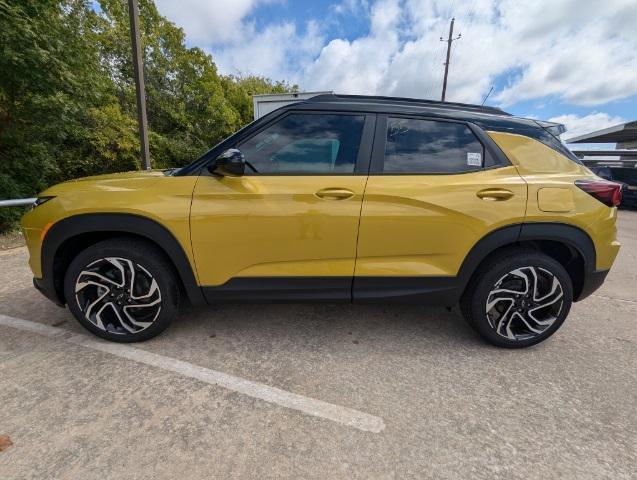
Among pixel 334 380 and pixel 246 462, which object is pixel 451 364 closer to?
pixel 334 380

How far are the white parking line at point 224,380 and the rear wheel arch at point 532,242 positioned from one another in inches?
47.4

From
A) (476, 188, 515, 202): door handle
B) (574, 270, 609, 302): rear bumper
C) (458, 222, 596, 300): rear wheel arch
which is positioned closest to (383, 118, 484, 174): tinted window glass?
(476, 188, 515, 202): door handle

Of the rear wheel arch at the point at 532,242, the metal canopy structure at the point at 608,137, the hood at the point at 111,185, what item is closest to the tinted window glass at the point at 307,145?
the hood at the point at 111,185

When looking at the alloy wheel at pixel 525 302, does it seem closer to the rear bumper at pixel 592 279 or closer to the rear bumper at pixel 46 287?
the rear bumper at pixel 592 279

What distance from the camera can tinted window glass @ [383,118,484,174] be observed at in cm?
221

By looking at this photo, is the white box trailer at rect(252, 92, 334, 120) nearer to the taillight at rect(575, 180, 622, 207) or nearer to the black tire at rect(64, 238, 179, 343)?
the black tire at rect(64, 238, 179, 343)

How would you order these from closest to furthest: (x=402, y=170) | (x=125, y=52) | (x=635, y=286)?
(x=402, y=170) < (x=635, y=286) < (x=125, y=52)

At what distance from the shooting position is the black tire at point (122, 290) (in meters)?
2.23

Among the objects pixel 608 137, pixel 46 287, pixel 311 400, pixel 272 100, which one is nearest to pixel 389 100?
pixel 311 400

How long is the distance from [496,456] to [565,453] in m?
0.36

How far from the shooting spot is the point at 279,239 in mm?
2154

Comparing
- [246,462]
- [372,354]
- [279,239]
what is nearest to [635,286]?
[372,354]

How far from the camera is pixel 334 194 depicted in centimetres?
211

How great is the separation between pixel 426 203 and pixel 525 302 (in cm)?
111
